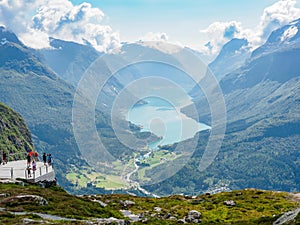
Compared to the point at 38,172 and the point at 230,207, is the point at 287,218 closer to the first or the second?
the point at 230,207

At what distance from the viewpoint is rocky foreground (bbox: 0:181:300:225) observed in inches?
1163

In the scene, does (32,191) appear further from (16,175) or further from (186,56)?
(186,56)

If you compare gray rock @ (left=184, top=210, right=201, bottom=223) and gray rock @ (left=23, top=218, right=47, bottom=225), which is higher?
gray rock @ (left=23, top=218, right=47, bottom=225)

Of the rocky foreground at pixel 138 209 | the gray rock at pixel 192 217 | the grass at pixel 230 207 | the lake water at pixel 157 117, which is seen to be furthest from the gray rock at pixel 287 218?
the lake water at pixel 157 117

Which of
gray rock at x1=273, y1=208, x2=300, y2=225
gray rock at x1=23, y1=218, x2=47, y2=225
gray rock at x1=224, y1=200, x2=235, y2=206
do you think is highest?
gray rock at x1=23, y1=218, x2=47, y2=225

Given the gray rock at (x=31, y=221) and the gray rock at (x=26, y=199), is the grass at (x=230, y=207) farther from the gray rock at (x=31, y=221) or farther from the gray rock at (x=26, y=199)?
the gray rock at (x=31, y=221)

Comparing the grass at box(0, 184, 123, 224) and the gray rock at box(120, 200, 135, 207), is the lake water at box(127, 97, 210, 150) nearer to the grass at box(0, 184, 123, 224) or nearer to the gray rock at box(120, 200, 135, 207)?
the gray rock at box(120, 200, 135, 207)

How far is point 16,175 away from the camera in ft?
151

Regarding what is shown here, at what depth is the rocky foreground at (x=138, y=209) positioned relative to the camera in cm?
2953

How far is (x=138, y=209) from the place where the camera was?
159 feet

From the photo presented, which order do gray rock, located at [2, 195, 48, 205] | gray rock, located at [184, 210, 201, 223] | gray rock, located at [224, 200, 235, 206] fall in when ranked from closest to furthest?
gray rock, located at [2, 195, 48, 205] < gray rock, located at [184, 210, 201, 223] < gray rock, located at [224, 200, 235, 206]

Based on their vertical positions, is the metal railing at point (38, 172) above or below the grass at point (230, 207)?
above

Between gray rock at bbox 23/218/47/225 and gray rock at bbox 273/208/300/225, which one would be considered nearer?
gray rock at bbox 273/208/300/225

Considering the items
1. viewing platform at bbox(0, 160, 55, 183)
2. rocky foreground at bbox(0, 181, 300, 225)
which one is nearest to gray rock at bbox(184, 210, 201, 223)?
rocky foreground at bbox(0, 181, 300, 225)
